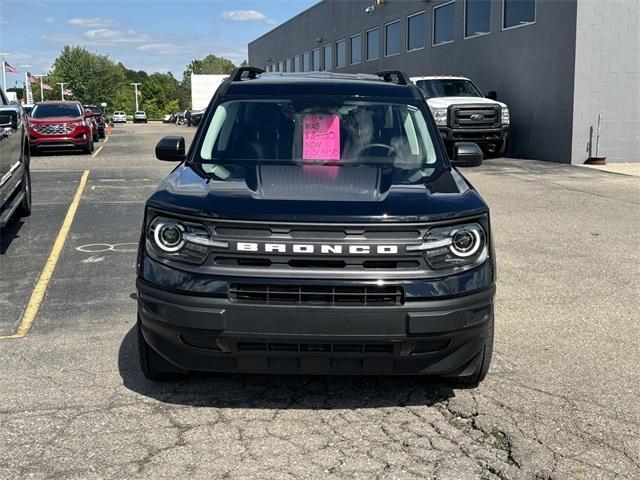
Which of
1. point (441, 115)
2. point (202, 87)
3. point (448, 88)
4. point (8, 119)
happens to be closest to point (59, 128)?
point (441, 115)

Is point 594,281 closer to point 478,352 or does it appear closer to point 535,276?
point 535,276

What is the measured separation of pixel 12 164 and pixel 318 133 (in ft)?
15.7

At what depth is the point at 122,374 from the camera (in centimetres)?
443

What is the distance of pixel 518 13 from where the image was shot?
21.3 metres

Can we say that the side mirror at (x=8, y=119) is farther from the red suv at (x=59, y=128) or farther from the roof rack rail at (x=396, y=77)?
the red suv at (x=59, y=128)

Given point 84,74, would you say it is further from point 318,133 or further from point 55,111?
point 318,133

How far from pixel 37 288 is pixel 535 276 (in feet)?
15.0

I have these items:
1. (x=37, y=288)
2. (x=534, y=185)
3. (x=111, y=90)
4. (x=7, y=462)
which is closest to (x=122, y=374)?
(x=7, y=462)

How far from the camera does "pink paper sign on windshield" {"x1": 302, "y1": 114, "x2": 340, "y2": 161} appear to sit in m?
4.75

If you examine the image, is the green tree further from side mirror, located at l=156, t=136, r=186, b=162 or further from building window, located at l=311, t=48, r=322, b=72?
side mirror, located at l=156, t=136, r=186, b=162

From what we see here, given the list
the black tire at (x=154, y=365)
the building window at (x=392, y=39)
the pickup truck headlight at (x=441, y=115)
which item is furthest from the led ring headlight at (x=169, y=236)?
the building window at (x=392, y=39)

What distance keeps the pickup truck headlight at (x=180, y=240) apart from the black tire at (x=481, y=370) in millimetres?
1547

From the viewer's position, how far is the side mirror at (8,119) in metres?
7.46

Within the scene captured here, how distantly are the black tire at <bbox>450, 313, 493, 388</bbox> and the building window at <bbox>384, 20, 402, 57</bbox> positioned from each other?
28.3 m
